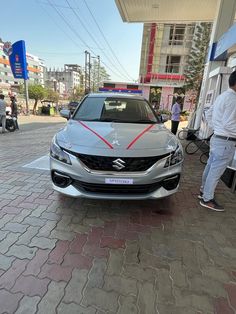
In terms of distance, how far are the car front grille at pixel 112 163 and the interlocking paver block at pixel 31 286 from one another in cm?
118

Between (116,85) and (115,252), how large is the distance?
28.1 meters

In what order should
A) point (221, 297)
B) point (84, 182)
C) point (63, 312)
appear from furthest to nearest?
point (84, 182)
point (221, 297)
point (63, 312)

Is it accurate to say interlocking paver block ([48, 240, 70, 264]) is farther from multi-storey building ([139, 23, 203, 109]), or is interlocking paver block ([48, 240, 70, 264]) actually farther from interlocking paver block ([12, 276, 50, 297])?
multi-storey building ([139, 23, 203, 109])

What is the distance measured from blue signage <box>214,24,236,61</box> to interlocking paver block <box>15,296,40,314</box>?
20.8 feet

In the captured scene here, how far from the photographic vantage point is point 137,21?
10.9m

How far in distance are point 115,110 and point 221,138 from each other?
5.86 ft

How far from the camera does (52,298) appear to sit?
66.2 inches

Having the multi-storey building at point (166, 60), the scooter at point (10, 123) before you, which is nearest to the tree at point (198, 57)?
the multi-storey building at point (166, 60)

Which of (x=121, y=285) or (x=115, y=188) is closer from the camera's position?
(x=121, y=285)

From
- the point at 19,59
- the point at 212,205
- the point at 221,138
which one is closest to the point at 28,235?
the point at 212,205

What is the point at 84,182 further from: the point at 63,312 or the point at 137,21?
the point at 137,21

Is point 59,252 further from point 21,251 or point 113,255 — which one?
point 113,255

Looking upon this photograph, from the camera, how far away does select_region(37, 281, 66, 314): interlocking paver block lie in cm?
160

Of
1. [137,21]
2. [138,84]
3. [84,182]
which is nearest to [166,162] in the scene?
[84,182]
